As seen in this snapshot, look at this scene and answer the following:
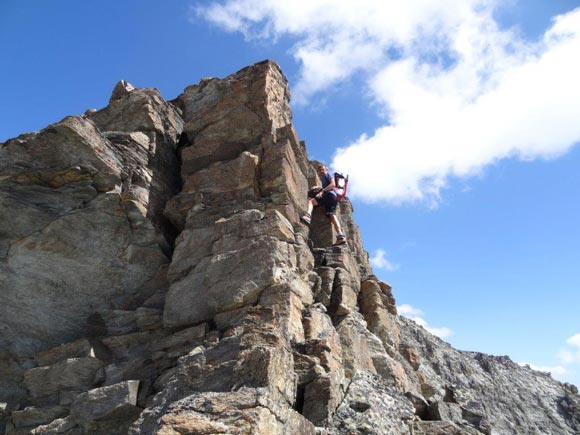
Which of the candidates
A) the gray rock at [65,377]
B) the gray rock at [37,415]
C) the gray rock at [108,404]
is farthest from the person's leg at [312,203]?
the gray rock at [37,415]

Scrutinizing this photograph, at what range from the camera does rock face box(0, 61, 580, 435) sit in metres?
10.2

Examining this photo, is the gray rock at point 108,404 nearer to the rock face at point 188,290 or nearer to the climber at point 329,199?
the rock face at point 188,290

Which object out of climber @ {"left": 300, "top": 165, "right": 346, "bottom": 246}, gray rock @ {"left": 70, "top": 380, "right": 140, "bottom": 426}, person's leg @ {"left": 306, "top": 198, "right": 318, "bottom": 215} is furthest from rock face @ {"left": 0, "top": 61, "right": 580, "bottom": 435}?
person's leg @ {"left": 306, "top": 198, "right": 318, "bottom": 215}

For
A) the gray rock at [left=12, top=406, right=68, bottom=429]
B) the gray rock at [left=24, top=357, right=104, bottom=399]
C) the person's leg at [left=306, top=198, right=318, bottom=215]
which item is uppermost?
the person's leg at [left=306, top=198, right=318, bottom=215]

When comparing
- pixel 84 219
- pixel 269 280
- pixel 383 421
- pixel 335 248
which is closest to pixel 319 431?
pixel 383 421

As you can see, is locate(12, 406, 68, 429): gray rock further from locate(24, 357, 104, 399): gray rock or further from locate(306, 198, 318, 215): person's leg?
locate(306, 198, 318, 215): person's leg

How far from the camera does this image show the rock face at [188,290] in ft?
33.5

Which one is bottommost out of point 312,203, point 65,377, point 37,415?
point 37,415

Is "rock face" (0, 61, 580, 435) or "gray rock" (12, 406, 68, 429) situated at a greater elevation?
"rock face" (0, 61, 580, 435)

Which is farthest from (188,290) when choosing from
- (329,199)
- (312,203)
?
(329,199)

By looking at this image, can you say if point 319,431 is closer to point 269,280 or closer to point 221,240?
point 269,280

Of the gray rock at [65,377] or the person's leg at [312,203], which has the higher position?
the person's leg at [312,203]

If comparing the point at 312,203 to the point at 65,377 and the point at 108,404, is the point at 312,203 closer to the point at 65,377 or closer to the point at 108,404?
the point at 65,377

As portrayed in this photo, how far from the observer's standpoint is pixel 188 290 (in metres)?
14.0
